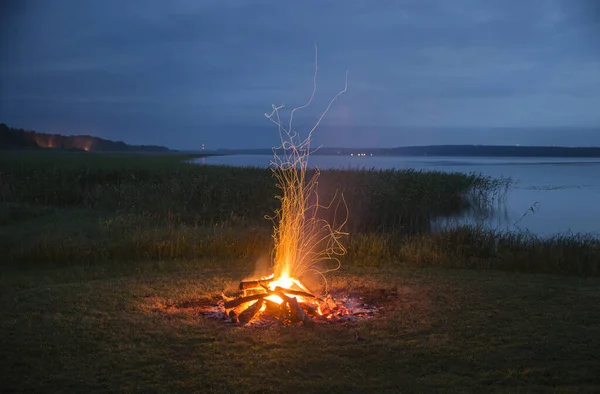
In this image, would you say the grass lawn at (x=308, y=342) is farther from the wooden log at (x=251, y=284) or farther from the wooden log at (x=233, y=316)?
the wooden log at (x=251, y=284)

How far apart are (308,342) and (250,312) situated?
1119 mm

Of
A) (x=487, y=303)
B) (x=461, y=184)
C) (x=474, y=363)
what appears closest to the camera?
(x=474, y=363)

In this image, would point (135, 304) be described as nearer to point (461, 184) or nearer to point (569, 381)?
point (569, 381)

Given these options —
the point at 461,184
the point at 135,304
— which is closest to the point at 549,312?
the point at 135,304

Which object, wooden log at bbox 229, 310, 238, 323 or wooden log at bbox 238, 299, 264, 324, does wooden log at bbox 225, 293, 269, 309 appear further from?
wooden log at bbox 229, 310, 238, 323

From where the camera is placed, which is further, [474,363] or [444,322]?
[444,322]

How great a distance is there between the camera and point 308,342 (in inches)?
223

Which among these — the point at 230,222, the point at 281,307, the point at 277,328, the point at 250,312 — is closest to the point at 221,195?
the point at 230,222

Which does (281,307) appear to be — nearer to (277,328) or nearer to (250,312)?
(250,312)

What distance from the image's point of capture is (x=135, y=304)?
696 cm

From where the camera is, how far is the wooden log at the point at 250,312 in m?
6.40

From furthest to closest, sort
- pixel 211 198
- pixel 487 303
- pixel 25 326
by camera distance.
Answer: pixel 211 198, pixel 487 303, pixel 25 326

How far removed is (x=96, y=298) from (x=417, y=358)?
14.7 feet

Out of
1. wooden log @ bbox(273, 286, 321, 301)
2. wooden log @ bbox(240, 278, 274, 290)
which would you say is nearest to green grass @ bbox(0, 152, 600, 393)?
wooden log @ bbox(240, 278, 274, 290)
